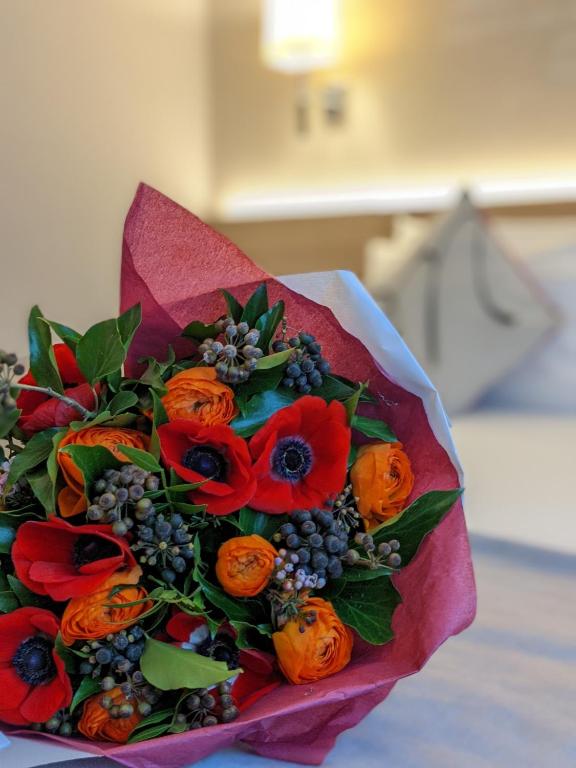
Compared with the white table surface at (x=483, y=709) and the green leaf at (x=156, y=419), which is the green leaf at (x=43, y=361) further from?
the white table surface at (x=483, y=709)

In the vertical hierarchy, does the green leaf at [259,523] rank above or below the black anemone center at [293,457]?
below

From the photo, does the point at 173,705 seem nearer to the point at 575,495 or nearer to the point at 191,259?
the point at 191,259

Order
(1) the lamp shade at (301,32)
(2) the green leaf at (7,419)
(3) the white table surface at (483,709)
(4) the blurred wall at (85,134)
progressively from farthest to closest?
(1) the lamp shade at (301,32)
(4) the blurred wall at (85,134)
(3) the white table surface at (483,709)
(2) the green leaf at (7,419)

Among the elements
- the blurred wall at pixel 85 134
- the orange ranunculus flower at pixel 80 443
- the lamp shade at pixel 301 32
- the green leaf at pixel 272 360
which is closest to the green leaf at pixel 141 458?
the orange ranunculus flower at pixel 80 443

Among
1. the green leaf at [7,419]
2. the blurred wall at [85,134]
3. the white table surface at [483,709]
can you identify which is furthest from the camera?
the blurred wall at [85,134]

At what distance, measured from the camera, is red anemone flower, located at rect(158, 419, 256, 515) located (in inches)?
20.8

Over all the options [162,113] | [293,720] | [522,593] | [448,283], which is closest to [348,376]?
[293,720]

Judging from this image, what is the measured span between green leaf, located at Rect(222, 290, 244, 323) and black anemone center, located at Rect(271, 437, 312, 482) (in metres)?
0.10

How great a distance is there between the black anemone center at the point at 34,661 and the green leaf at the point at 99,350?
0.18 meters

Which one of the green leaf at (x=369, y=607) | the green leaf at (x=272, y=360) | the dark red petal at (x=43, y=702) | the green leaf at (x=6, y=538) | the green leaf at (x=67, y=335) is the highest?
the green leaf at (x=67, y=335)

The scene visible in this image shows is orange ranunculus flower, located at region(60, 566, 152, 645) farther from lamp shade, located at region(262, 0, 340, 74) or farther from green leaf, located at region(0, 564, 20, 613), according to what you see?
lamp shade, located at region(262, 0, 340, 74)

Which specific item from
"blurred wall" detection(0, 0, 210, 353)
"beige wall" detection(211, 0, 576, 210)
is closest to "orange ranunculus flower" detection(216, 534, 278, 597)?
"blurred wall" detection(0, 0, 210, 353)

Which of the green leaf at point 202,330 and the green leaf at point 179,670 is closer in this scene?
the green leaf at point 179,670

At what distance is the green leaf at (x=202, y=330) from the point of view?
60 centimetres
